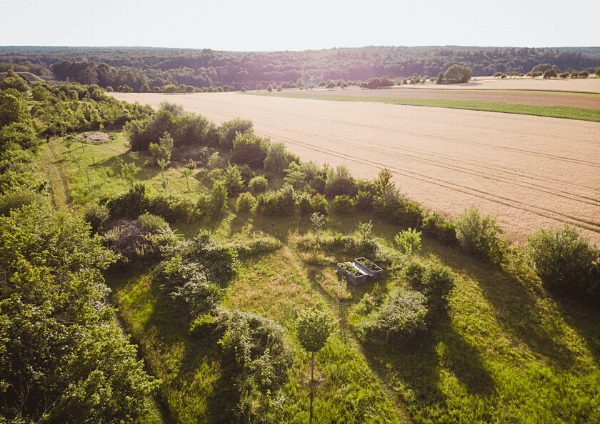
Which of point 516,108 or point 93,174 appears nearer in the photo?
point 93,174

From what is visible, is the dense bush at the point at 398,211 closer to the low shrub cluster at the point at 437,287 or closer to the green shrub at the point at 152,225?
the low shrub cluster at the point at 437,287

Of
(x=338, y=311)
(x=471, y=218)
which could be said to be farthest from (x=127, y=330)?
(x=471, y=218)

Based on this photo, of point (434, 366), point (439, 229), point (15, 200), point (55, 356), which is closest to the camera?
point (55, 356)

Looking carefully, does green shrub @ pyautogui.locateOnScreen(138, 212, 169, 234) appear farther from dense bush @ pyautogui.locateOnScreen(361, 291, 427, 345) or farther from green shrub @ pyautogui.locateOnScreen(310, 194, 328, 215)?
dense bush @ pyautogui.locateOnScreen(361, 291, 427, 345)

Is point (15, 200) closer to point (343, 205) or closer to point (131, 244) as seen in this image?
point (131, 244)

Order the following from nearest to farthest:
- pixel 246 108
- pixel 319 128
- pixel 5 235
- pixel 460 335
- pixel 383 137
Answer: pixel 5 235 < pixel 460 335 < pixel 383 137 < pixel 319 128 < pixel 246 108

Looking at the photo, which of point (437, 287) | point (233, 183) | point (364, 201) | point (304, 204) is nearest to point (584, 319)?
point (437, 287)

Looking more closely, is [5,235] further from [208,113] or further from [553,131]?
[208,113]
